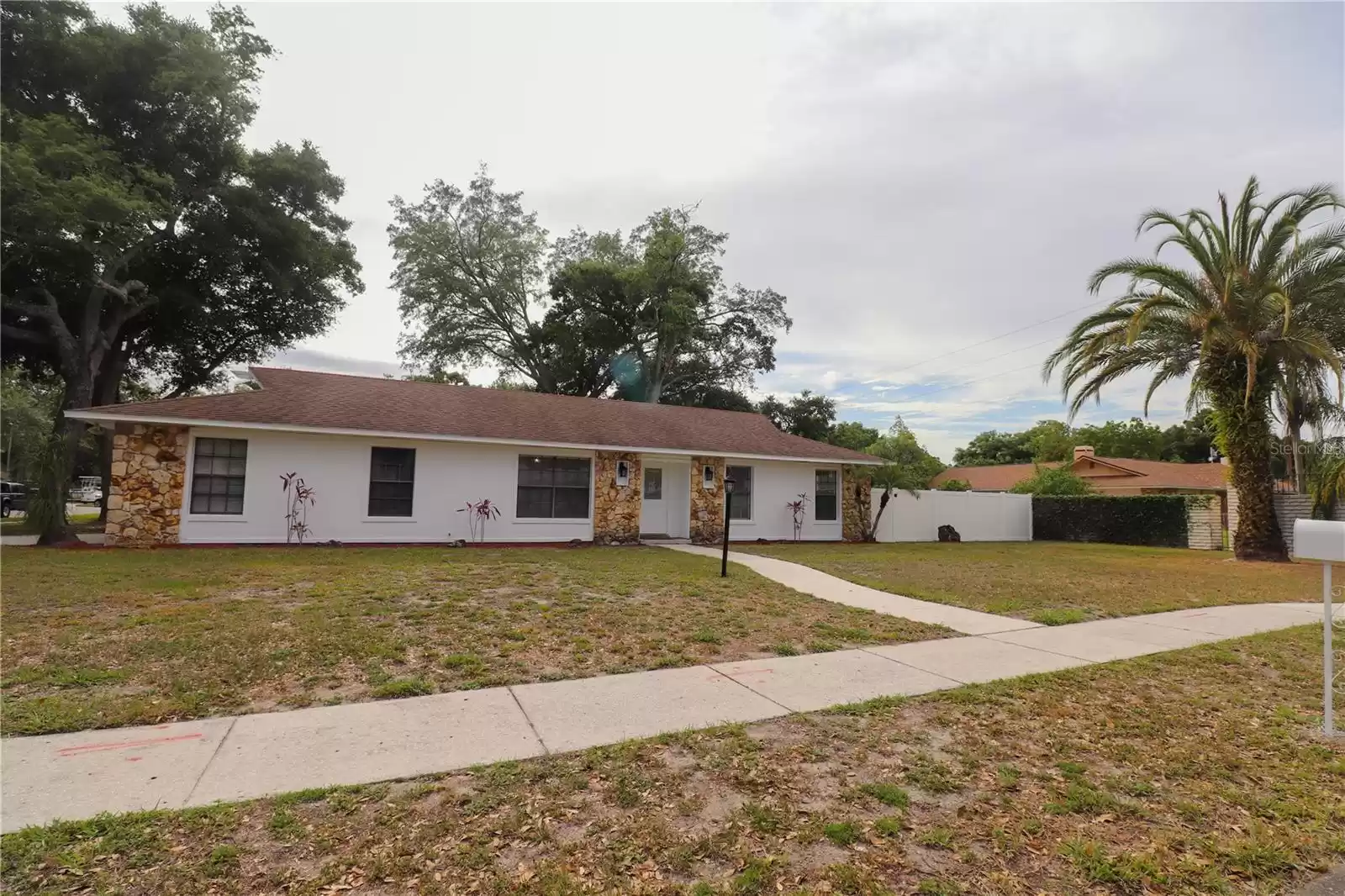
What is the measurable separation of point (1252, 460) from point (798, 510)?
1086 cm

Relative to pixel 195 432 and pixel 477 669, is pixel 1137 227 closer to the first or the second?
pixel 477 669

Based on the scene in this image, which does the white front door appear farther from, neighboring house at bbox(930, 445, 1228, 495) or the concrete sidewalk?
neighboring house at bbox(930, 445, 1228, 495)

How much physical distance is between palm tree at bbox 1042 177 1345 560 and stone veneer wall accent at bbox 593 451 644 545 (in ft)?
37.0

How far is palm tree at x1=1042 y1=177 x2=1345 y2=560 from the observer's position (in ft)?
45.3

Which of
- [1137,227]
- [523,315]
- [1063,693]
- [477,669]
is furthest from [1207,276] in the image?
[523,315]

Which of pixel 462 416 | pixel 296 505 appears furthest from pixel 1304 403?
pixel 296 505

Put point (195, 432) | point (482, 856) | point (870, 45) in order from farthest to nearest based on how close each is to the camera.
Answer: point (195, 432) < point (870, 45) < point (482, 856)

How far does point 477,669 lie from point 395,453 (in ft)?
33.7

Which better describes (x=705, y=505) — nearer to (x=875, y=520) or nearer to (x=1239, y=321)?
(x=875, y=520)

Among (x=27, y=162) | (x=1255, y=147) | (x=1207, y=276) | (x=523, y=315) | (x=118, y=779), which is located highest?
(x=523, y=315)

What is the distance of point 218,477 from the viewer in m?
12.8

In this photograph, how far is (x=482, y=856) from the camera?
102 inches

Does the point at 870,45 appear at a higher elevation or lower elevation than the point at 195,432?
higher

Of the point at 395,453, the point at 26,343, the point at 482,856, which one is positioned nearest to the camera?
the point at 482,856
